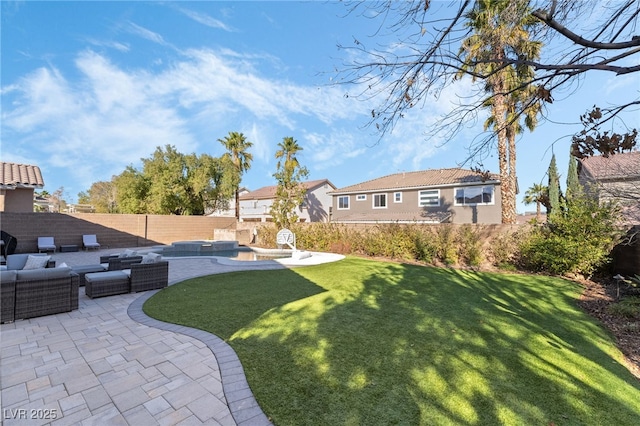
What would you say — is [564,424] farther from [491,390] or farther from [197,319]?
[197,319]

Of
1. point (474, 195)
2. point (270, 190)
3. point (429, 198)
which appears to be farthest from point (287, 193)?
point (270, 190)

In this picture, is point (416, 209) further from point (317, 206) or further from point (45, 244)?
point (45, 244)

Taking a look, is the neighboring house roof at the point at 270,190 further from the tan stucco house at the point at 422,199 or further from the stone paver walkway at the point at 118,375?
the stone paver walkway at the point at 118,375

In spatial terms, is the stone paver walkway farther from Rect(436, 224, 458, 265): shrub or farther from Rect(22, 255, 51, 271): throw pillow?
Rect(436, 224, 458, 265): shrub

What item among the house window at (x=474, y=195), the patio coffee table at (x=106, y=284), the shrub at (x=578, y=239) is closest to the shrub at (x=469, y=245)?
the shrub at (x=578, y=239)

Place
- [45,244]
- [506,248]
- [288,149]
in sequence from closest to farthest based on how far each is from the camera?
[506,248] < [45,244] < [288,149]

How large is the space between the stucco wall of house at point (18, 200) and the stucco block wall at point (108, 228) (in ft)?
1.47

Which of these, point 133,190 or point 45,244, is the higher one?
point 133,190

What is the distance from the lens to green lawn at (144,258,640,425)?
9.19ft

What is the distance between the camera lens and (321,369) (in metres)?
3.49

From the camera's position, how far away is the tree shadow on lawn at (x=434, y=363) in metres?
2.78

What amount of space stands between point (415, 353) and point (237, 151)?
92.5 ft

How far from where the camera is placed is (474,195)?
19.5 metres

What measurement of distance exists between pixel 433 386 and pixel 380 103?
11.5ft
